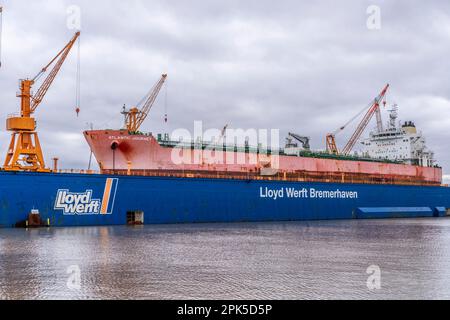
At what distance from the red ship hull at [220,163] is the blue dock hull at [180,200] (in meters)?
3.18

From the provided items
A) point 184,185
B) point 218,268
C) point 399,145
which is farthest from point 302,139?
point 218,268

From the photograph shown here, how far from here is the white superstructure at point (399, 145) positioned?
65812 millimetres

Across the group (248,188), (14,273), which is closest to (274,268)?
(14,273)

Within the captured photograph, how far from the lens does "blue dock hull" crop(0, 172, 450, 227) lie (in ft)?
101

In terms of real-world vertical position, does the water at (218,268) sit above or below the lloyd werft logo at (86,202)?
below

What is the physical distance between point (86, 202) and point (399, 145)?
4880 cm

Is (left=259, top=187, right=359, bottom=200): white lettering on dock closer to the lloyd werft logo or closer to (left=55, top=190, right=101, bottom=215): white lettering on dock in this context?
the lloyd werft logo

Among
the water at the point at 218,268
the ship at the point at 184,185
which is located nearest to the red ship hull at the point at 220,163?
the ship at the point at 184,185

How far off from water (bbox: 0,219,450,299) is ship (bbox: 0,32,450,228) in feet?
27.1

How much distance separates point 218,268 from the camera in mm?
14352

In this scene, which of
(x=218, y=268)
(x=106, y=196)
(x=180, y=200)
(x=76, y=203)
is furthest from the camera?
(x=180, y=200)

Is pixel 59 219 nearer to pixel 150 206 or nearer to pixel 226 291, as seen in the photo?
pixel 150 206

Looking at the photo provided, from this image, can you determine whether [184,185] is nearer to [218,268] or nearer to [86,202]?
[86,202]

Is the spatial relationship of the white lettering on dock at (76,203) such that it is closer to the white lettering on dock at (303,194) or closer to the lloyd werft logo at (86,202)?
the lloyd werft logo at (86,202)
